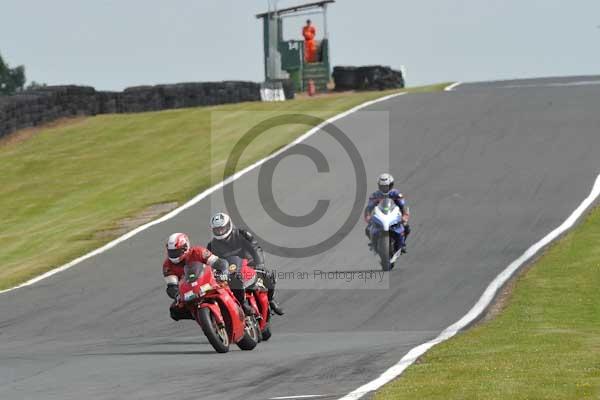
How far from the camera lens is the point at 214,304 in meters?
13.4

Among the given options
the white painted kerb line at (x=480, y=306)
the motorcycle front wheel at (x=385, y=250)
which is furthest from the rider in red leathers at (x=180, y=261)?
the motorcycle front wheel at (x=385, y=250)

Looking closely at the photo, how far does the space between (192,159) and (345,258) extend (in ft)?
43.6

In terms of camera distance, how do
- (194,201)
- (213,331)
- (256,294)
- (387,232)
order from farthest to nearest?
(194,201)
(387,232)
(256,294)
(213,331)

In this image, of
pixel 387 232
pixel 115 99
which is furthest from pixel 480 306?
pixel 115 99

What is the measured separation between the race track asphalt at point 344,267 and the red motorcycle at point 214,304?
21cm

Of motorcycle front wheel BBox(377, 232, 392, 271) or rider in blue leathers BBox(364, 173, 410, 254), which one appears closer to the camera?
motorcycle front wheel BBox(377, 232, 392, 271)

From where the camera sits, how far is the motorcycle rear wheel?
1319 centimetres

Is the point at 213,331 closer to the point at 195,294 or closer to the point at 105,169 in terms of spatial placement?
the point at 195,294

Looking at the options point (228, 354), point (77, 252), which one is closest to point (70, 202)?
point (77, 252)

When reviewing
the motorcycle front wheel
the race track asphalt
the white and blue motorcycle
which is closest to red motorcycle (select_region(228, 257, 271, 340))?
the race track asphalt

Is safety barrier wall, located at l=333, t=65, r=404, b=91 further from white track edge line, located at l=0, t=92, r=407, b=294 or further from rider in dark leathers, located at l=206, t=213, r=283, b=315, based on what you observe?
rider in dark leathers, located at l=206, t=213, r=283, b=315

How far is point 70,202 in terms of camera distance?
3142 cm

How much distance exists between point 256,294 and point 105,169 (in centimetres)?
2109

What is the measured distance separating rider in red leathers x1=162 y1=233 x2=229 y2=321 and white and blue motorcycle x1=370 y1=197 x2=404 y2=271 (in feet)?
21.9
